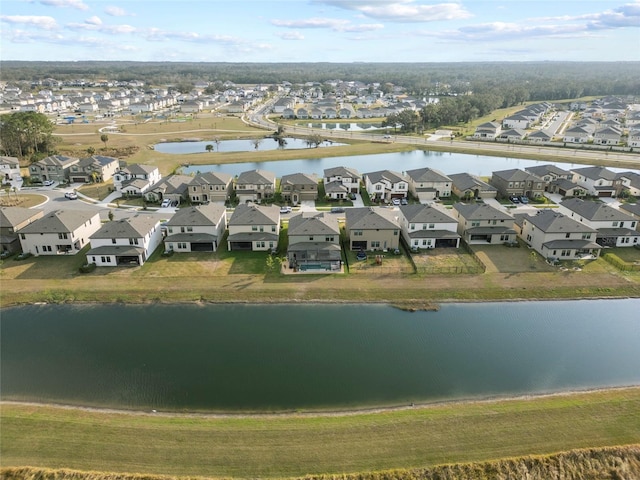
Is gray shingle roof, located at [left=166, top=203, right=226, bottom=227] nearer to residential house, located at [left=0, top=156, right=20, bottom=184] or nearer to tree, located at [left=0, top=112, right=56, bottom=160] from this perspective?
residential house, located at [left=0, top=156, right=20, bottom=184]

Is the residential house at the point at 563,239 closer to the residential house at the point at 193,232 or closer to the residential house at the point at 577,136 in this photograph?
the residential house at the point at 193,232

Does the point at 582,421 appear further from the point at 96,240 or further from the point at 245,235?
the point at 96,240

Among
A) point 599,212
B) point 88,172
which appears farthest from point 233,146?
point 599,212

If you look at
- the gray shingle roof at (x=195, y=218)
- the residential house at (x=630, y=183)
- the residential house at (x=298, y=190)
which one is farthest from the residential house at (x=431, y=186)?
the gray shingle roof at (x=195, y=218)

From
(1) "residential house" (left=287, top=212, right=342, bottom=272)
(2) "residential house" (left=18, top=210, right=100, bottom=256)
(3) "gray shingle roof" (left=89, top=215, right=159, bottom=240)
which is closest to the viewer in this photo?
(1) "residential house" (left=287, top=212, right=342, bottom=272)

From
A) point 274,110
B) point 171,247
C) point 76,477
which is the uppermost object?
point 274,110

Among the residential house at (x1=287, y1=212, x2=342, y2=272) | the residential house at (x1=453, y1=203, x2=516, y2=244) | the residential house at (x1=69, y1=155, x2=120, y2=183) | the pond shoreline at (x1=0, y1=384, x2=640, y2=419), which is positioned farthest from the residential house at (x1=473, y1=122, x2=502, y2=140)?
the pond shoreline at (x1=0, y1=384, x2=640, y2=419)

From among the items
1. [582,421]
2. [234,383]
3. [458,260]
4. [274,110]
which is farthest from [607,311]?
[274,110]
